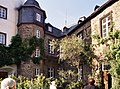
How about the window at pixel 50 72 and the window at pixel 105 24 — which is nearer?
the window at pixel 105 24

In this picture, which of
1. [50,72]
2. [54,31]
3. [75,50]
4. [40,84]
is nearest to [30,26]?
[50,72]

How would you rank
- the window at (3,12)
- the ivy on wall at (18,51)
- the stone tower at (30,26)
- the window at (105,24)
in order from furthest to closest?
the window at (3,12)
the stone tower at (30,26)
the ivy on wall at (18,51)
the window at (105,24)

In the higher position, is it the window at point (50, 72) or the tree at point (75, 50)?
the tree at point (75, 50)

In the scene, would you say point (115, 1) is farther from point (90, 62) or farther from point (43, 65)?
point (43, 65)

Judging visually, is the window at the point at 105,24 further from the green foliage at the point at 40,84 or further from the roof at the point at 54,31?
the roof at the point at 54,31

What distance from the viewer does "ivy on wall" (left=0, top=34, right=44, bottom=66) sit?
25.6 metres

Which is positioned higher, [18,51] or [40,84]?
[18,51]

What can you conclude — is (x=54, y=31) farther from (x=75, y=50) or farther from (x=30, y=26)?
(x=75, y=50)

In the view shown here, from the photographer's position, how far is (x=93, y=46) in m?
20.1

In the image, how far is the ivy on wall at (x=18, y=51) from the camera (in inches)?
1009

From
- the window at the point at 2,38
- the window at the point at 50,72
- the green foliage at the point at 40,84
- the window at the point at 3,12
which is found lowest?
the green foliage at the point at 40,84

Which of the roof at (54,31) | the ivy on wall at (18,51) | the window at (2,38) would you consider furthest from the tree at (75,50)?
the roof at (54,31)

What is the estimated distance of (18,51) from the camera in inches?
1031

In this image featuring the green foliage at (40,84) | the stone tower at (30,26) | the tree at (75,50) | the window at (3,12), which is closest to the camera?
the green foliage at (40,84)
